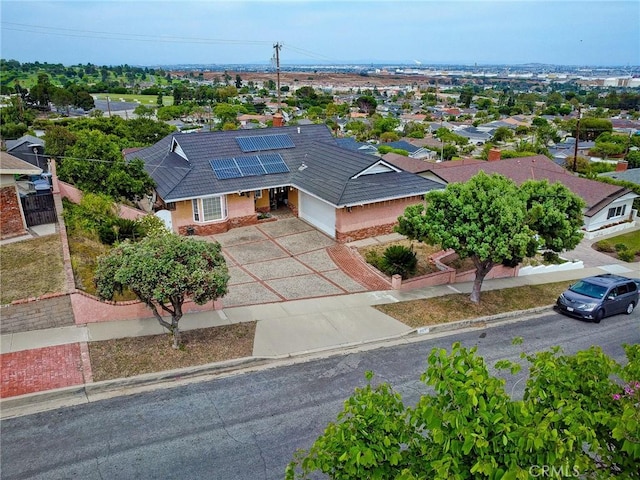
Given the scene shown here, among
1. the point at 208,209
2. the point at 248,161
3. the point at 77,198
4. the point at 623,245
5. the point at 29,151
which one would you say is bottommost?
the point at 623,245

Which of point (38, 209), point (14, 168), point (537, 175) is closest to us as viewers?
point (14, 168)

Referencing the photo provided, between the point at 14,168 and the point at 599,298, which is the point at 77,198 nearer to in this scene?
the point at 14,168

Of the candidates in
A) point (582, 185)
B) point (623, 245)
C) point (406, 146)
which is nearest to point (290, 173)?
point (623, 245)

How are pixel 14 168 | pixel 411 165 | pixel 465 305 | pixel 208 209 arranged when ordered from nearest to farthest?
pixel 465 305, pixel 14 168, pixel 208 209, pixel 411 165

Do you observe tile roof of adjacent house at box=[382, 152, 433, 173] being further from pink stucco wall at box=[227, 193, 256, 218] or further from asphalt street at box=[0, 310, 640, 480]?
asphalt street at box=[0, 310, 640, 480]

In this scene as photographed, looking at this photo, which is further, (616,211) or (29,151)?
(29,151)

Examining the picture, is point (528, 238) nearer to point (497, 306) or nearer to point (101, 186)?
point (497, 306)
